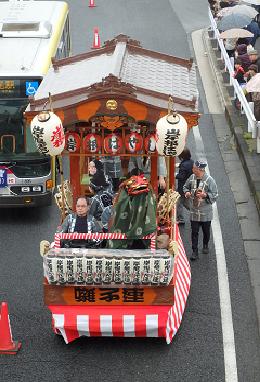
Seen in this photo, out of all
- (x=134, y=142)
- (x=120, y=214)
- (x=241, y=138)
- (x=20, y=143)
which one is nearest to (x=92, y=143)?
(x=134, y=142)

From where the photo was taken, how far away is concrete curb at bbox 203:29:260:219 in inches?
593

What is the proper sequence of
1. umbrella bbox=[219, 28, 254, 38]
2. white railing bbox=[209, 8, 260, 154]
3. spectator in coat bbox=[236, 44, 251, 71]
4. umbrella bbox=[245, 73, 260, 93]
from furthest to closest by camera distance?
umbrella bbox=[219, 28, 254, 38], spectator in coat bbox=[236, 44, 251, 71], white railing bbox=[209, 8, 260, 154], umbrella bbox=[245, 73, 260, 93]

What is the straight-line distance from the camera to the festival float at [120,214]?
9383 mm

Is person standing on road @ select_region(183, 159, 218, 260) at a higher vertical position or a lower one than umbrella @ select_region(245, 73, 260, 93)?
lower

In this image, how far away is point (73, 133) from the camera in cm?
1070

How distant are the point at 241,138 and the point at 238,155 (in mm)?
520

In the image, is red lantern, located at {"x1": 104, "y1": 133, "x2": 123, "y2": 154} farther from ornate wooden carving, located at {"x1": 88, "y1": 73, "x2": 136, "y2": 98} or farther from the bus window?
the bus window

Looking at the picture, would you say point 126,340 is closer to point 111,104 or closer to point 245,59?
point 111,104

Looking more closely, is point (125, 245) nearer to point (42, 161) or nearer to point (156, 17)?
point (42, 161)

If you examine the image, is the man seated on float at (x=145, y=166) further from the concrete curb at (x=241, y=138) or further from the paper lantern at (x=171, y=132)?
the concrete curb at (x=241, y=138)

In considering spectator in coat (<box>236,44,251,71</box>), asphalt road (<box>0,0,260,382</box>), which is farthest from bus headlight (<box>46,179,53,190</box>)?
spectator in coat (<box>236,44,251,71</box>)

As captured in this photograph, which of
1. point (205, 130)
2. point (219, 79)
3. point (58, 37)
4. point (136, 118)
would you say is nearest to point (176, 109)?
point (136, 118)

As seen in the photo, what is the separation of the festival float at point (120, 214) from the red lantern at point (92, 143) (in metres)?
0.01

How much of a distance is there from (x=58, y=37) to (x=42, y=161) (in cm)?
371
